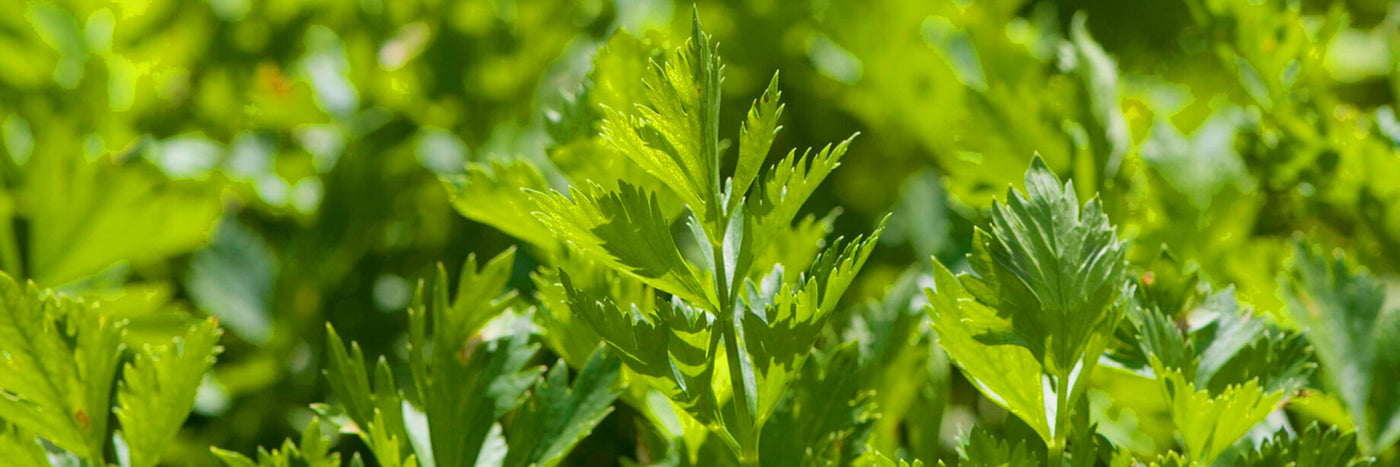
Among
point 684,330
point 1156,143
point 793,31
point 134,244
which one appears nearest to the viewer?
point 684,330

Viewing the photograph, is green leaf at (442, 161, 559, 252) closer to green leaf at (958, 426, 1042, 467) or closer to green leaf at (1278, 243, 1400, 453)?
green leaf at (958, 426, 1042, 467)

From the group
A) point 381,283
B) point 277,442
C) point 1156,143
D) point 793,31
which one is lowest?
point 277,442

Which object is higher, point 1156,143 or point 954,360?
point 1156,143

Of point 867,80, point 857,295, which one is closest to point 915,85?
point 867,80

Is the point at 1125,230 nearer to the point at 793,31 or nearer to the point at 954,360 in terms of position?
the point at 954,360

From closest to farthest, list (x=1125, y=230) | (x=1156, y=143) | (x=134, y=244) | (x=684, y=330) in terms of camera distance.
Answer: (x=684, y=330) → (x=1125, y=230) → (x=1156, y=143) → (x=134, y=244)

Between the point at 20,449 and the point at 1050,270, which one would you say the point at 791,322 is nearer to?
the point at 1050,270

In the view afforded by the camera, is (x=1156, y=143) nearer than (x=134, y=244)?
Yes

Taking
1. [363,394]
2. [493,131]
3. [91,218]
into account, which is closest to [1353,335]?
[363,394]

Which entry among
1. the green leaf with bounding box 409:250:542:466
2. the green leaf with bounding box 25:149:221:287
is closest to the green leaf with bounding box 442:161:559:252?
the green leaf with bounding box 409:250:542:466
